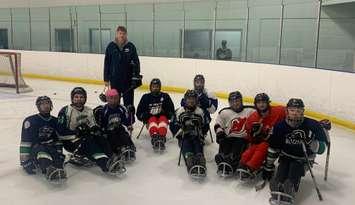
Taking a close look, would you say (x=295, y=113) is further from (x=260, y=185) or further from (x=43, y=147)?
(x=43, y=147)

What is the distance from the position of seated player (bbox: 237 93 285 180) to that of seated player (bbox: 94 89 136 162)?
108 centimetres

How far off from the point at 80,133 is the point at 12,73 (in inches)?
289

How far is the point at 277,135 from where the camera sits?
3.27m

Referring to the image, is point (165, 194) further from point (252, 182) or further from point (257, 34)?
point (257, 34)

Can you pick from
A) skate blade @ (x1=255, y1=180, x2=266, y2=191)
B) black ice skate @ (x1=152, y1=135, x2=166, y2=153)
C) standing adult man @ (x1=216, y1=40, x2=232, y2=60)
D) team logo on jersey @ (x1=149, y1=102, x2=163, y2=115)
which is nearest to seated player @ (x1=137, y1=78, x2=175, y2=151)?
team logo on jersey @ (x1=149, y1=102, x2=163, y2=115)

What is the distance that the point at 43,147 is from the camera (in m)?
3.39

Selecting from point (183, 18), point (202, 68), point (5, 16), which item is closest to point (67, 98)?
point (202, 68)

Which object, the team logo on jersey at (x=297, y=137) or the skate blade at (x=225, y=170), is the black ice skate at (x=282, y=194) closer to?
the team logo on jersey at (x=297, y=137)

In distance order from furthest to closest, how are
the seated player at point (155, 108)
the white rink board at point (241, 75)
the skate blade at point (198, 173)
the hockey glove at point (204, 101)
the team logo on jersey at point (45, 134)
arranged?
1. the white rink board at point (241, 75)
2. the hockey glove at point (204, 101)
3. the seated player at point (155, 108)
4. the team logo on jersey at point (45, 134)
5. the skate blade at point (198, 173)

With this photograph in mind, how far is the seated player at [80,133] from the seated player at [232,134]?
86 cm

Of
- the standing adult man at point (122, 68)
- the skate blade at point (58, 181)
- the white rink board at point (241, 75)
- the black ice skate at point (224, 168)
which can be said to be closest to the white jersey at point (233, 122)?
the black ice skate at point (224, 168)

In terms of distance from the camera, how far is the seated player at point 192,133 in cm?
341

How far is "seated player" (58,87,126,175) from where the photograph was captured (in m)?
3.47

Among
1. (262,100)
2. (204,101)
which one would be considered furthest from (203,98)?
(262,100)
